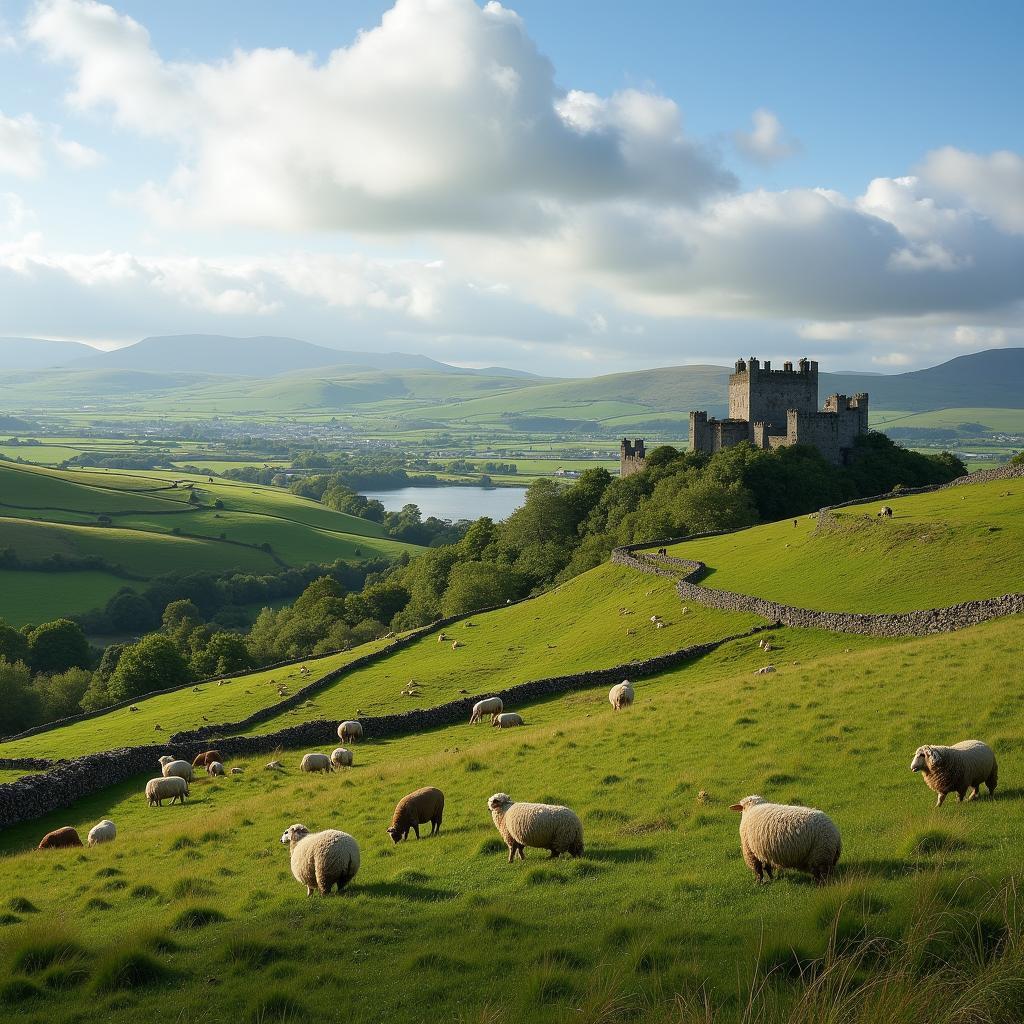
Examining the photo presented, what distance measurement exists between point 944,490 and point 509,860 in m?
48.9

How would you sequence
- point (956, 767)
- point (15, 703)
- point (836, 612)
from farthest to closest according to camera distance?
point (15, 703) → point (836, 612) → point (956, 767)

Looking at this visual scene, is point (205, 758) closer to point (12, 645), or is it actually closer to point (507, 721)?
point (507, 721)

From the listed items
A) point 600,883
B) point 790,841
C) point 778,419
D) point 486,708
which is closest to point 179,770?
point 486,708

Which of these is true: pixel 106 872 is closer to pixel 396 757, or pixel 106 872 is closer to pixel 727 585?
pixel 396 757

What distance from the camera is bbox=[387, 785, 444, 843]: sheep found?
1553 centimetres

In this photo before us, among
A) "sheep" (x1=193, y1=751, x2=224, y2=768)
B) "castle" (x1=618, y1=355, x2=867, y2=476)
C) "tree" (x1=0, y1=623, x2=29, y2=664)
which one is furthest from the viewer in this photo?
"castle" (x1=618, y1=355, x2=867, y2=476)

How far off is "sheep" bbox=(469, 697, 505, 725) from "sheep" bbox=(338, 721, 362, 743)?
3690mm

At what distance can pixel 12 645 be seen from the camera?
72500mm

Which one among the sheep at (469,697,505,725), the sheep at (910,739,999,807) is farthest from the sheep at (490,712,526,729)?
the sheep at (910,739,999,807)

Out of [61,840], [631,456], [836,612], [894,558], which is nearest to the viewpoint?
[61,840]

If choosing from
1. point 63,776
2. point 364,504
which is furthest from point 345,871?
point 364,504

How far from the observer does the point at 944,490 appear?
53.9 meters

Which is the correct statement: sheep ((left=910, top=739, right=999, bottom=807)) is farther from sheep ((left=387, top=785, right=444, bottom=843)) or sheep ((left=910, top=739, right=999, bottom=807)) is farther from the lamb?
the lamb

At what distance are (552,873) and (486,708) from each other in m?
18.1
